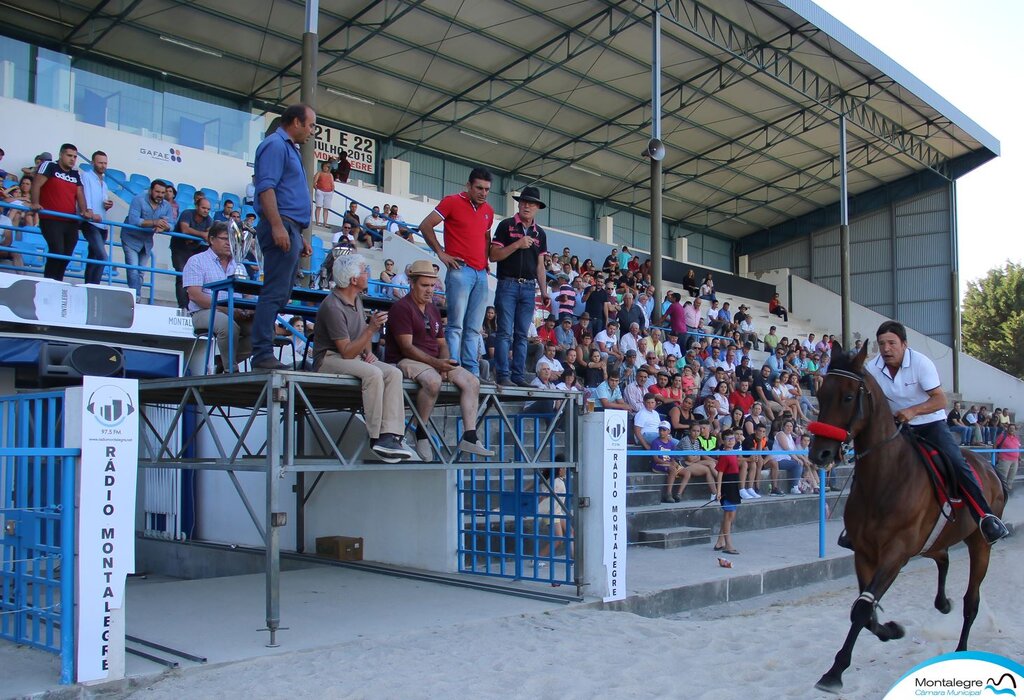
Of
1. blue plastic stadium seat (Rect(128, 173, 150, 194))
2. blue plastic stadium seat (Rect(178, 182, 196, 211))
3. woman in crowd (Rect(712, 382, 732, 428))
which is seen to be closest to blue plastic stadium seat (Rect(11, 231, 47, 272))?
blue plastic stadium seat (Rect(128, 173, 150, 194))

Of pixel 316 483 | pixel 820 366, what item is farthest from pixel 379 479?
pixel 820 366

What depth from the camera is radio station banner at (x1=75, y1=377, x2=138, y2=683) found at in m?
5.46

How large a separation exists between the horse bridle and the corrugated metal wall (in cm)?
3173

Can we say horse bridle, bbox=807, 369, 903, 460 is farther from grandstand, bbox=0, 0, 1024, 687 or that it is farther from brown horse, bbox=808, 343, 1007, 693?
grandstand, bbox=0, 0, 1024, 687

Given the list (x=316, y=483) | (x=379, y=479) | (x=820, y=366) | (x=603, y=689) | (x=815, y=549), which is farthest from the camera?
(x=820, y=366)

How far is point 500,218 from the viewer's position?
95.3 feet

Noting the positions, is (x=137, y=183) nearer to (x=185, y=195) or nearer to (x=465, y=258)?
(x=185, y=195)

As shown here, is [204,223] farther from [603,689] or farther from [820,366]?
[820,366]

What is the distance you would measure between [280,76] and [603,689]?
21.7 meters

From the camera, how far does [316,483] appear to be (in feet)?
36.5

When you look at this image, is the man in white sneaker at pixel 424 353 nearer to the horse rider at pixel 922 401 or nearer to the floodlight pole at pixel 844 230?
the horse rider at pixel 922 401

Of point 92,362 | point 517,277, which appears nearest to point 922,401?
point 517,277

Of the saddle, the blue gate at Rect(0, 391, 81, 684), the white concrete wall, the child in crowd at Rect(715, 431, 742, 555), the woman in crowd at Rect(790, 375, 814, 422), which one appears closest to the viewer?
the blue gate at Rect(0, 391, 81, 684)

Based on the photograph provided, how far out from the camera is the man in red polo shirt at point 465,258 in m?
7.95
